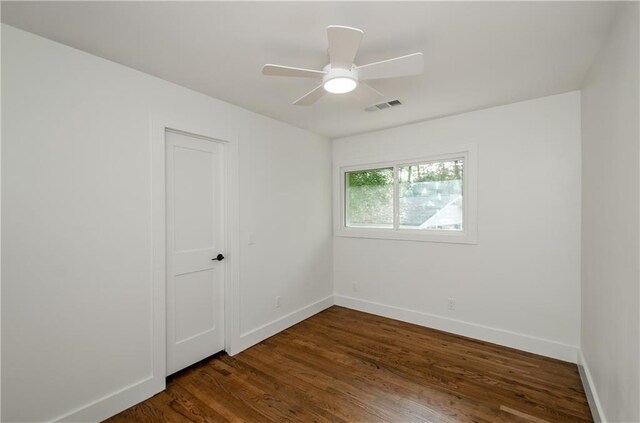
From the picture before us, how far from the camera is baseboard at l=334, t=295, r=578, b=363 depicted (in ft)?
8.86

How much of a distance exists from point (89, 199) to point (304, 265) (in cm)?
241

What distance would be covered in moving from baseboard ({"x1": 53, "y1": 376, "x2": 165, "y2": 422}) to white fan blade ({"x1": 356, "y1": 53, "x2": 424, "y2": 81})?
2670 millimetres

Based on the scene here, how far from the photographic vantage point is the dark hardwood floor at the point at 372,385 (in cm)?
201

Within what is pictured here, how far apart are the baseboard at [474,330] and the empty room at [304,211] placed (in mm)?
23

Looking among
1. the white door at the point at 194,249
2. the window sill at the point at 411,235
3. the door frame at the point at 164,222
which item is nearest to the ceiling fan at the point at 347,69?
the door frame at the point at 164,222

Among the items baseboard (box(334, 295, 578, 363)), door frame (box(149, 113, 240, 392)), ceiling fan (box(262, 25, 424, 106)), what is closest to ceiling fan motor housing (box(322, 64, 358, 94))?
ceiling fan (box(262, 25, 424, 106))

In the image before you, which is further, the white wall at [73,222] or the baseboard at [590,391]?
the baseboard at [590,391]

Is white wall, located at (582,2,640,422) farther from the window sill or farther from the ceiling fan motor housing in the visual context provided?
the ceiling fan motor housing

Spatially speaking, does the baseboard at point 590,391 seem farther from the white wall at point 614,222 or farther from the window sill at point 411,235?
the window sill at point 411,235

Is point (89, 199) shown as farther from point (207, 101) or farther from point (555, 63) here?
point (555, 63)

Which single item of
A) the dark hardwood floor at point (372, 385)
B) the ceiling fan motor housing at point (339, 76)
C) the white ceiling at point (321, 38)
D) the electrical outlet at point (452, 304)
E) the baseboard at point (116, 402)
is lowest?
the dark hardwood floor at point (372, 385)

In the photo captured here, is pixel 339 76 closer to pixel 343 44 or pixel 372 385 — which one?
pixel 343 44

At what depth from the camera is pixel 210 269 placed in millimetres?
2779

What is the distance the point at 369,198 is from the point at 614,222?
2.66 metres
